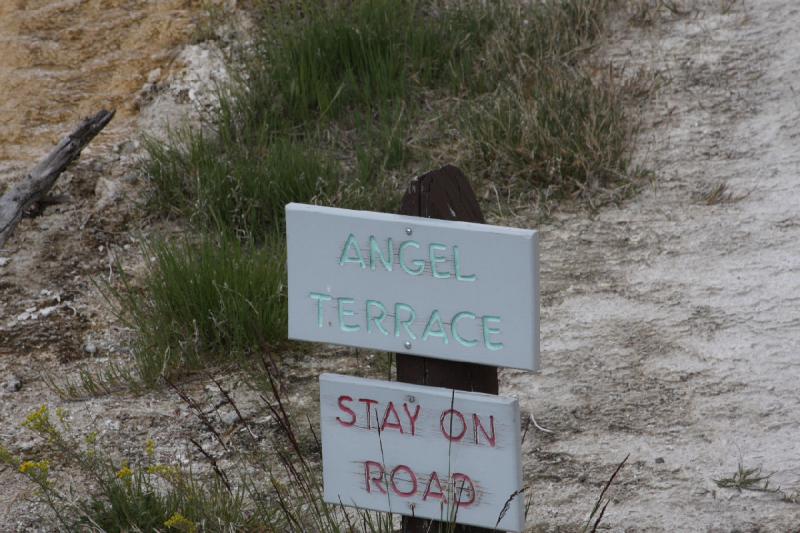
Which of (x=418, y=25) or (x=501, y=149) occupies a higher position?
(x=418, y=25)

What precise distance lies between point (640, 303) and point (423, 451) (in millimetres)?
1922

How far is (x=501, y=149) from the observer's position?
483cm

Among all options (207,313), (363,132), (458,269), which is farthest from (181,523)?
(363,132)

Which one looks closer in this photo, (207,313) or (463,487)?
(463,487)

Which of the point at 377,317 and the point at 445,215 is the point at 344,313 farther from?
the point at 445,215

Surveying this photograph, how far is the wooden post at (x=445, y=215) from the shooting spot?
2215 mm

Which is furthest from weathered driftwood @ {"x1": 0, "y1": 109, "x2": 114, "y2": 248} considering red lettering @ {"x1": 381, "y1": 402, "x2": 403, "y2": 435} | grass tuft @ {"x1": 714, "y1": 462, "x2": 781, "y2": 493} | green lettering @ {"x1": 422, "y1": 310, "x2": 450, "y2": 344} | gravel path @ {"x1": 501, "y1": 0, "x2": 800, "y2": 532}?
grass tuft @ {"x1": 714, "y1": 462, "x2": 781, "y2": 493}

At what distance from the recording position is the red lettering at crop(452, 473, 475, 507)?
2311 millimetres

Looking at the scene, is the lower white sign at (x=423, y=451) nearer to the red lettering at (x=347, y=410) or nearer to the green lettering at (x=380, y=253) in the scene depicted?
the red lettering at (x=347, y=410)

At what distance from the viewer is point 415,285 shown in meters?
2.23

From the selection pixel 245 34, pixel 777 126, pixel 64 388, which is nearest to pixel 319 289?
pixel 64 388

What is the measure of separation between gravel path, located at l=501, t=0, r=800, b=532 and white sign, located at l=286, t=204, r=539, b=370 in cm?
95

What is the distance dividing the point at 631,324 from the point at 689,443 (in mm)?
725

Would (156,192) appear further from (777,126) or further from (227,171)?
(777,126)
